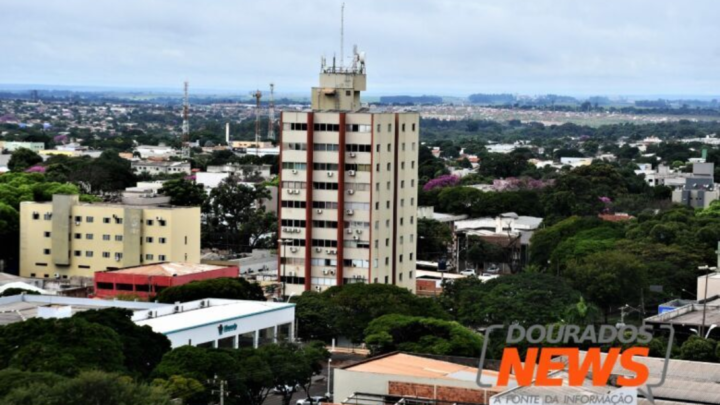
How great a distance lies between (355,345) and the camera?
53.6 m

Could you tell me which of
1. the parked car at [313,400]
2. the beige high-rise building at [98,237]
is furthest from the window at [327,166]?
the parked car at [313,400]

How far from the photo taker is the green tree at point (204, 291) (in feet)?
185

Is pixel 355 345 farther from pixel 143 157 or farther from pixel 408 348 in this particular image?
pixel 143 157

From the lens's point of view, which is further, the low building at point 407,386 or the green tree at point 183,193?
the green tree at point 183,193

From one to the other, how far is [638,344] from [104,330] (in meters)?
14.0

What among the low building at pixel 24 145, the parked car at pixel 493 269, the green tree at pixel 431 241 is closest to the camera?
the parked car at pixel 493 269

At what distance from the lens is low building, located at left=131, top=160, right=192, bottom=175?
449 ft

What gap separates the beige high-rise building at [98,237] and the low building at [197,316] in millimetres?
15276

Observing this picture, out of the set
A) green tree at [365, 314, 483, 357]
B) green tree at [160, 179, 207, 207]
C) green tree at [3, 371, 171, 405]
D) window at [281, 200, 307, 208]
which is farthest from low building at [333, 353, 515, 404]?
green tree at [160, 179, 207, 207]

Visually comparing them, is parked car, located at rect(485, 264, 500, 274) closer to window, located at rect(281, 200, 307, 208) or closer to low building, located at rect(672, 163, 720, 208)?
window, located at rect(281, 200, 307, 208)

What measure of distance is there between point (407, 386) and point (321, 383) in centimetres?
1341

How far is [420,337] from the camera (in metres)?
48.8

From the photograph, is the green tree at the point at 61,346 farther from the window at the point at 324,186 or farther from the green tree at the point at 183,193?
the green tree at the point at 183,193

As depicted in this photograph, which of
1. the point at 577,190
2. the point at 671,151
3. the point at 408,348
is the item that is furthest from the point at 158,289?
the point at 671,151
